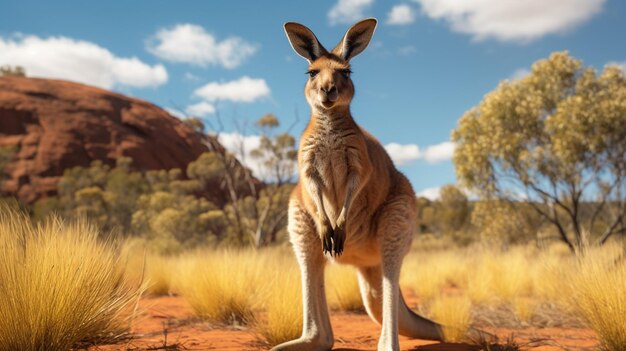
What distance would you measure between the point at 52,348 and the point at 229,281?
2956mm

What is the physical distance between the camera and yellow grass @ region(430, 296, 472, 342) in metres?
4.28

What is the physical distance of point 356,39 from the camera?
3.42 m

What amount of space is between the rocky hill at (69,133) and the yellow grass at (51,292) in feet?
104

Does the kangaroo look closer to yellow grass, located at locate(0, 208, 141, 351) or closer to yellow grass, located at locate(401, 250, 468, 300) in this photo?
yellow grass, located at locate(0, 208, 141, 351)

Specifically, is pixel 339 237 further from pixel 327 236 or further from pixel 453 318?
pixel 453 318

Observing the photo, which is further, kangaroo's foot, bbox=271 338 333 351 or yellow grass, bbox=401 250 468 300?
yellow grass, bbox=401 250 468 300

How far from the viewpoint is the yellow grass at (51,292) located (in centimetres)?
299

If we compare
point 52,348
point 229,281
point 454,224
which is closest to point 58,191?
point 454,224

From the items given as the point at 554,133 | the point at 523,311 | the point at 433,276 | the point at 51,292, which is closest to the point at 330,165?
the point at 51,292

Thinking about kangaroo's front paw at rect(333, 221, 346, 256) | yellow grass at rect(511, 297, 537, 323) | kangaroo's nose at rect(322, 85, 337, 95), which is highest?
kangaroo's nose at rect(322, 85, 337, 95)

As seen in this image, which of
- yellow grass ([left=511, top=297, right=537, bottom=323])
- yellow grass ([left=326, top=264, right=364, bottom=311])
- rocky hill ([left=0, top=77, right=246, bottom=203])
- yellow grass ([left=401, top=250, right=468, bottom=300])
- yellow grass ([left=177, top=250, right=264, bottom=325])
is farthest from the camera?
rocky hill ([left=0, top=77, right=246, bottom=203])

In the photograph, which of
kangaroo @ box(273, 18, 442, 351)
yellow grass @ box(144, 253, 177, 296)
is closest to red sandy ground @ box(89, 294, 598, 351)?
kangaroo @ box(273, 18, 442, 351)

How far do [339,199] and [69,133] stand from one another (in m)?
42.5

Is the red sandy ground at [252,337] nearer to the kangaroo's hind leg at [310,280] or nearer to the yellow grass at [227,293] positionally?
the yellow grass at [227,293]
